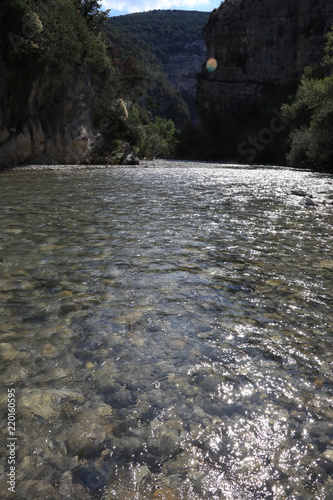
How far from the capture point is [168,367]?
2934 mm

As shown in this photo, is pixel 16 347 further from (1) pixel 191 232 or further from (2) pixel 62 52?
(2) pixel 62 52

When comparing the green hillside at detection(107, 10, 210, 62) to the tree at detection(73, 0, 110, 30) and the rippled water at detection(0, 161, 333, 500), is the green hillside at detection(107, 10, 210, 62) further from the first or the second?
the rippled water at detection(0, 161, 333, 500)

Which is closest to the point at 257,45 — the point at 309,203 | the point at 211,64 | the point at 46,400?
the point at 211,64

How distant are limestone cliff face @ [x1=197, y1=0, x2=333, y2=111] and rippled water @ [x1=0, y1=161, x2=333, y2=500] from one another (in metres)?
77.2

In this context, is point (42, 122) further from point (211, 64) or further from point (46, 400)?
point (211, 64)

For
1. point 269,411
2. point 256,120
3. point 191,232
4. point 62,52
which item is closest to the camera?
point 269,411

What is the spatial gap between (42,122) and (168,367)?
2658 centimetres

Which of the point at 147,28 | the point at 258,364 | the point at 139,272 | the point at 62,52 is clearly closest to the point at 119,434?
the point at 258,364

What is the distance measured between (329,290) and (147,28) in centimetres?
20762

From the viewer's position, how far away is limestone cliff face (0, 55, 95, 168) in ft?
72.4

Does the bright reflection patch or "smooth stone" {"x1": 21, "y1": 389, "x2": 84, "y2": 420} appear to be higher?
the bright reflection patch

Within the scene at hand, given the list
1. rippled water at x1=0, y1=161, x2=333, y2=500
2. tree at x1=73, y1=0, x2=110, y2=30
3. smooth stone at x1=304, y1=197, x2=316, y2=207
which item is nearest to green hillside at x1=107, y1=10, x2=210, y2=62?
tree at x1=73, y1=0, x2=110, y2=30

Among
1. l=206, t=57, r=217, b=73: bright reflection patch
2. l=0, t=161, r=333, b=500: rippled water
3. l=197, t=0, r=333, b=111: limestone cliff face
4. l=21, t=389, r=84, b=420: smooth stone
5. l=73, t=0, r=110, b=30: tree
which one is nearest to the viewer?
l=0, t=161, r=333, b=500: rippled water

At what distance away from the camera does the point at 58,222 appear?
7965 millimetres
